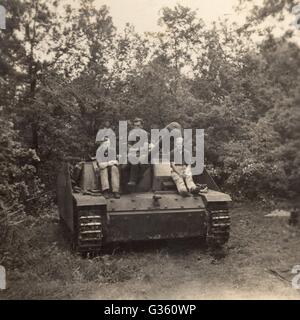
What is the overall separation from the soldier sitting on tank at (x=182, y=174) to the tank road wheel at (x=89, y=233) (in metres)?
1.56

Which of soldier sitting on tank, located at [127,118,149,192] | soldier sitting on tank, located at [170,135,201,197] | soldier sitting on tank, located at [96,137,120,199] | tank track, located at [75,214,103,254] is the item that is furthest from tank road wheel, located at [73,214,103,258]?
soldier sitting on tank, located at [170,135,201,197]

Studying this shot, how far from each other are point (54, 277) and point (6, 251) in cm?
104

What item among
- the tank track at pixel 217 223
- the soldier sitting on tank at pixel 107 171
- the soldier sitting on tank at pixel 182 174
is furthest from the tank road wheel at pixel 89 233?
the tank track at pixel 217 223

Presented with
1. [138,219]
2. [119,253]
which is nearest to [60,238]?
[119,253]

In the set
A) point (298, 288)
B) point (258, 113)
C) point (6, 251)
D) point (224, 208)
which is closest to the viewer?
point (298, 288)

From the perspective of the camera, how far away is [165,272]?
7609 millimetres

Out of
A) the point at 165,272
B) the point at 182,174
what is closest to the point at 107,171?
the point at 182,174

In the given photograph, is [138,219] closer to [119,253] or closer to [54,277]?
[119,253]

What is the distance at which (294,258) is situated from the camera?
8258 mm

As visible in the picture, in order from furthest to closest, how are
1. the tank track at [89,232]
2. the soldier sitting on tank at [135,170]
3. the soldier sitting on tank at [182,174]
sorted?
the soldier sitting on tank at [135,170], the soldier sitting on tank at [182,174], the tank track at [89,232]

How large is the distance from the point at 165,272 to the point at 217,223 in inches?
51.8

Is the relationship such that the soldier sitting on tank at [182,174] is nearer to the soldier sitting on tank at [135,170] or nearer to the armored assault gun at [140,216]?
the armored assault gun at [140,216]

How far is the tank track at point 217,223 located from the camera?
8.42 metres

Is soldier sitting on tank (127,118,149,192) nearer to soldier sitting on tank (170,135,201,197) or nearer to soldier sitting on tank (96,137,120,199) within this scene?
soldier sitting on tank (96,137,120,199)
